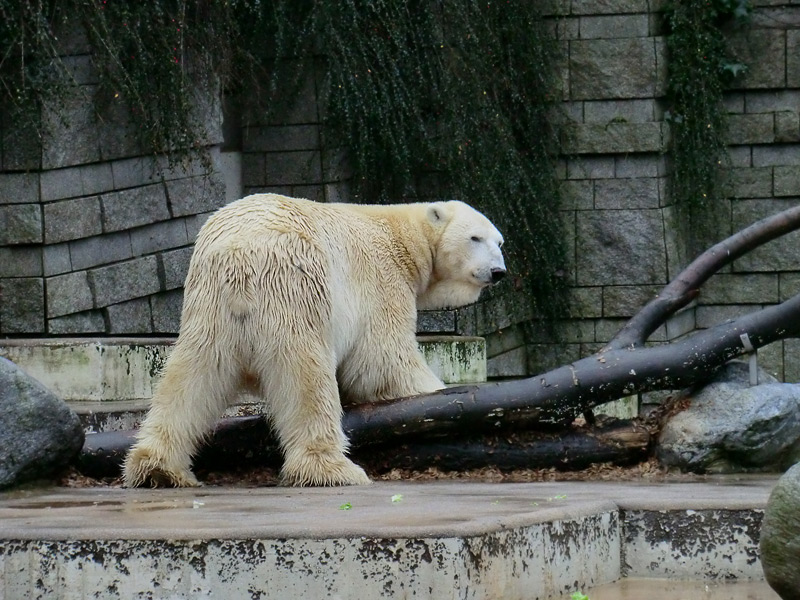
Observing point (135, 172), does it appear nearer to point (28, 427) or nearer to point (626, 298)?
point (28, 427)

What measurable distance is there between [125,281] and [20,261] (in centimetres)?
71

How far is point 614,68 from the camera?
8820mm

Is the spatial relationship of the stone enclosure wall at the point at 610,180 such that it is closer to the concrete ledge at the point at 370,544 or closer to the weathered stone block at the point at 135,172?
the weathered stone block at the point at 135,172

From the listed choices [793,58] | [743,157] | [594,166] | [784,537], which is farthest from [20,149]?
[793,58]

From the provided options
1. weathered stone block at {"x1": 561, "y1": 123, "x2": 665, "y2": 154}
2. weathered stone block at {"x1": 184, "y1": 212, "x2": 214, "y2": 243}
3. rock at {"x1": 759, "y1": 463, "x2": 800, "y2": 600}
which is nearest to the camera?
rock at {"x1": 759, "y1": 463, "x2": 800, "y2": 600}

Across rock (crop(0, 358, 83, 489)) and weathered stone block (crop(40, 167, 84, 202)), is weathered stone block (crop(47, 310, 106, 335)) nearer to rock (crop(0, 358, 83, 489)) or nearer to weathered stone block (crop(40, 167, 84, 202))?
weathered stone block (crop(40, 167, 84, 202))

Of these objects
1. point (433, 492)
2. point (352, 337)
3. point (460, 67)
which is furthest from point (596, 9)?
point (433, 492)

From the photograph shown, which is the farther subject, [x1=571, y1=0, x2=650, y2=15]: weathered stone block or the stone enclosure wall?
[x1=571, y1=0, x2=650, y2=15]: weathered stone block

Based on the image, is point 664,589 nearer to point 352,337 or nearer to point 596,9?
point 352,337

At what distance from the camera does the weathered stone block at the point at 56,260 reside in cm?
681

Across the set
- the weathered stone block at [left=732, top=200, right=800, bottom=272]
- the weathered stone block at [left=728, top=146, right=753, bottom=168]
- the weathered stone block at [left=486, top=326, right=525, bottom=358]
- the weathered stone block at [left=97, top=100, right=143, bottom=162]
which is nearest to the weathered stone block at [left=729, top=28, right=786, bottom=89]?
Result: the weathered stone block at [left=728, top=146, right=753, bottom=168]

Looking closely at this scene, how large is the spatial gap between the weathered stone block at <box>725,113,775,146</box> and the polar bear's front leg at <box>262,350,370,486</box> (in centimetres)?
525

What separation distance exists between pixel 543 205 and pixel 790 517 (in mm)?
5891

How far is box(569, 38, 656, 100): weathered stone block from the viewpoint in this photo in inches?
347
